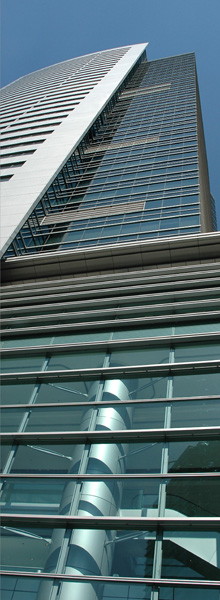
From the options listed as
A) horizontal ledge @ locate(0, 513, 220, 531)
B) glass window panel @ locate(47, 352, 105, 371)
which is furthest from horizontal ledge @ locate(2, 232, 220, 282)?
horizontal ledge @ locate(0, 513, 220, 531)

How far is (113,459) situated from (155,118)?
45770mm

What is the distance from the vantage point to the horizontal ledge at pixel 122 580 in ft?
23.6

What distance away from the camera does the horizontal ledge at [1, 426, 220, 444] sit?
31.7ft

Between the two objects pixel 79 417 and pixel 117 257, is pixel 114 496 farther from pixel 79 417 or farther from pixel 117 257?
pixel 117 257

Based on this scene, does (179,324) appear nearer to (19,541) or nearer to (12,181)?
(19,541)

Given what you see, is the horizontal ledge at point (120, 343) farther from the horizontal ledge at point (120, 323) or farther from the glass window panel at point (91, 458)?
the glass window panel at point (91, 458)

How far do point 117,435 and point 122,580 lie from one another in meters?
3.01

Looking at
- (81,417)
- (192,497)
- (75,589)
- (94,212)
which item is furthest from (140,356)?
(94,212)

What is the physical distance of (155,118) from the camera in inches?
1967

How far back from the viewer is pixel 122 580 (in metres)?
7.51

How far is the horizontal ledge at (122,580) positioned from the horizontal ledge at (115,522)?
0.87m

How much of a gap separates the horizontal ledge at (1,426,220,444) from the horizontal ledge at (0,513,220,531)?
1825mm

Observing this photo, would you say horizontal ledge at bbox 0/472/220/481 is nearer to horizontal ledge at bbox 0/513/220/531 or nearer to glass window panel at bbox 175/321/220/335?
horizontal ledge at bbox 0/513/220/531

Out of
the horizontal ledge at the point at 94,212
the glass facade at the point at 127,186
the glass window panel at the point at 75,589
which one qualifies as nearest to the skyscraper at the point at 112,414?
the glass window panel at the point at 75,589
